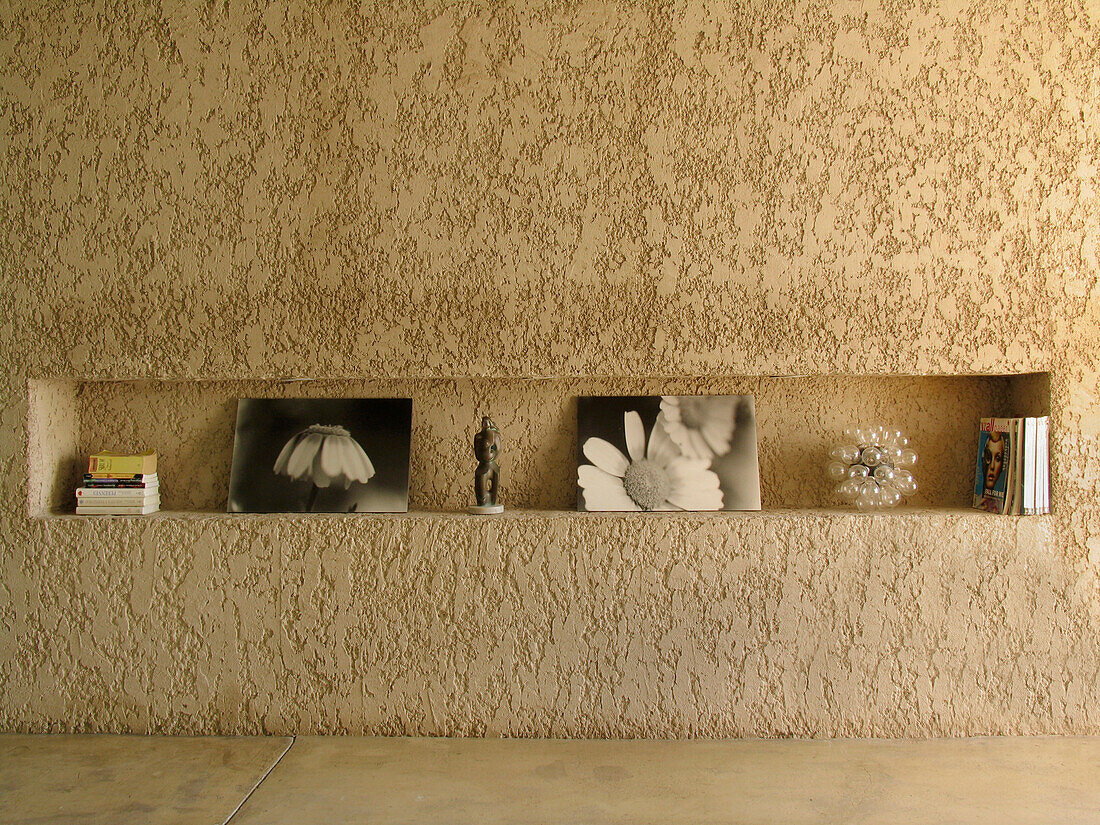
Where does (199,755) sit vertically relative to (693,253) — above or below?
below

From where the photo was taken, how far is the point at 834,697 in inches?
76.2

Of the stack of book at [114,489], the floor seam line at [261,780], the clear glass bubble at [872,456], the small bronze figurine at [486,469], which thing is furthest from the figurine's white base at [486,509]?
the clear glass bubble at [872,456]

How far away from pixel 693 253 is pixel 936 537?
1.05 metres

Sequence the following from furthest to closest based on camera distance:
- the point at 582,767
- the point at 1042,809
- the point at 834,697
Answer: the point at 834,697 → the point at 582,767 → the point at 1042,809

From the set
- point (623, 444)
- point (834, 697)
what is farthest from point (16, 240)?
point (834, 697)

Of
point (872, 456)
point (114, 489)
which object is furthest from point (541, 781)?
point (114, 489)

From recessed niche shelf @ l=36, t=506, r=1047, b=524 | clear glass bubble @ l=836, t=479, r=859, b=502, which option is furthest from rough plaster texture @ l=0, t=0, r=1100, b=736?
clear glass bubble @ l=836, t=479, r=859, b=502

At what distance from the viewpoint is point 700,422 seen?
213cm

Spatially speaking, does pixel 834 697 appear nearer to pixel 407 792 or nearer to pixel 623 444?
pixel 623 444

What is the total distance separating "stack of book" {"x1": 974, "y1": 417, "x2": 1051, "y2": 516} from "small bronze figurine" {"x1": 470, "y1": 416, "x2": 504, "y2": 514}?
1439 millimetres

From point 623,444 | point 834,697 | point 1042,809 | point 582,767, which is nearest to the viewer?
point 1042,809

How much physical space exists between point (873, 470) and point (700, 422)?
523 millimetres

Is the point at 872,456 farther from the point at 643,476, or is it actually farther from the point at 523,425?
the point at 523,425

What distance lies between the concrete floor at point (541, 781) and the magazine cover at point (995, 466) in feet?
2.14
